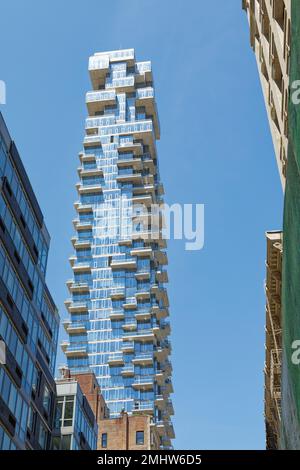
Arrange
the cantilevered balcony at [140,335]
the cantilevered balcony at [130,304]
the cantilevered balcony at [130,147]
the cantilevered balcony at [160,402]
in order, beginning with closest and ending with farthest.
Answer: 1. the cantilevered balcony at [160,402]
2. the cantilevered balcony at [140,335]
3. the cantilevered balcony at [130,304]
4. the cantilevered balcony at [130,147]

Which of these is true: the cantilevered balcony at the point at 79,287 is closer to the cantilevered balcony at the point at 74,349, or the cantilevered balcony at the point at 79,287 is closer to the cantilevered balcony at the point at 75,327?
the cantilevered balcony at the point at 75,327

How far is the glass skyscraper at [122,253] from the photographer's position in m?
113

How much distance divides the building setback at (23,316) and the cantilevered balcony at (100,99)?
A: 316ft

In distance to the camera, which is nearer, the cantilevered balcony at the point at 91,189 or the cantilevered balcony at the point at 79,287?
the cantilevered balcony at the point at 79,287

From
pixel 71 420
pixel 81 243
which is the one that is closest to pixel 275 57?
pixel 71 420

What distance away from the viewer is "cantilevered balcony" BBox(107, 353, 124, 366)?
112250 millimetres

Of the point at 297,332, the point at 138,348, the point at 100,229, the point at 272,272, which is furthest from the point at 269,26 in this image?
the point at 100,229

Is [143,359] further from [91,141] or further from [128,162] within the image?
[91,141]

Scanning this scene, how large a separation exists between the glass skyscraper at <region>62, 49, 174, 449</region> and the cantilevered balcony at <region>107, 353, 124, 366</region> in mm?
161

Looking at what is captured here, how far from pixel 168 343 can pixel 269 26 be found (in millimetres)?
95608

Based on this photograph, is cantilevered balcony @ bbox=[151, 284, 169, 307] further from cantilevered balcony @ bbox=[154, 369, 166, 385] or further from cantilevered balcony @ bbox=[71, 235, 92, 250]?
cantilevered balcony @ bbox=[71, 235, 92, 250]

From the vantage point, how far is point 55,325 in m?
A: 50.9

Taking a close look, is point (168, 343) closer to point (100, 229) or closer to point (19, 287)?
point (100, 229)

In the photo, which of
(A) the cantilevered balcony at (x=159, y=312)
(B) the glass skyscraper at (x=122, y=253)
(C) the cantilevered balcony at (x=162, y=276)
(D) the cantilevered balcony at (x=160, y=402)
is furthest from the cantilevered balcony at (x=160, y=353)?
(C) the cantilevered balcony at (x=162, y=276)
